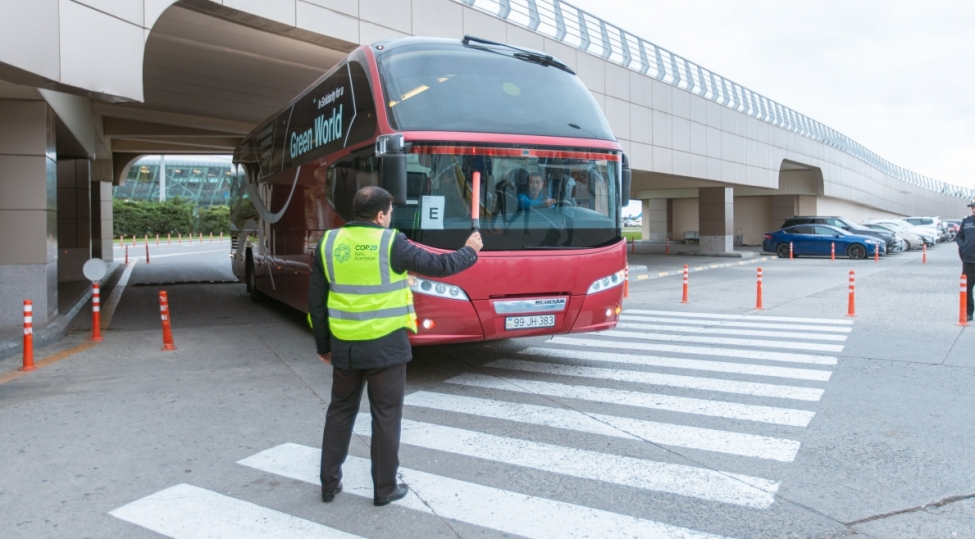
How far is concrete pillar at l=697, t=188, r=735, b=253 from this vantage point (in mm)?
34094

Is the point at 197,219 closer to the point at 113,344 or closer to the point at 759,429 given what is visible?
the point at 113,344

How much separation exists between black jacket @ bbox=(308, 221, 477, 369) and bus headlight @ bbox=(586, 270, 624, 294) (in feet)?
11.7

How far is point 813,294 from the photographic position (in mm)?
17016

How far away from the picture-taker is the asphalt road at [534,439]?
4258 mm

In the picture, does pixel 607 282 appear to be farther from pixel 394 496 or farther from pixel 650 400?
pixel 394 496

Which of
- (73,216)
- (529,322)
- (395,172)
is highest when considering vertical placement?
(73,216)

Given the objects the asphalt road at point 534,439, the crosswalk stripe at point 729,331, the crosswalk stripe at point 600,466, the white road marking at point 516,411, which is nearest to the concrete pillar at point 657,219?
the crosswalk stripe at point 729,331

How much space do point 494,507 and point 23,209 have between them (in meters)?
10.3

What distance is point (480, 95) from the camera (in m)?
7.95

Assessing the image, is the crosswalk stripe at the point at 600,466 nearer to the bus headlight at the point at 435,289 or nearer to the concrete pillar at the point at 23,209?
the bus headlight at the point at 435,289

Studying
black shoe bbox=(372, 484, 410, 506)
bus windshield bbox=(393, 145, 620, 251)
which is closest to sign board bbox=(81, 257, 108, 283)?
bus windshield bbox=(393, 145, 620, 251)

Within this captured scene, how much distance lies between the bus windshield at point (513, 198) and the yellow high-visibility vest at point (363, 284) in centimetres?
287

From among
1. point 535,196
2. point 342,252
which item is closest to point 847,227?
point 535,196

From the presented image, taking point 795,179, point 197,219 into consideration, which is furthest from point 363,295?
point 197,219
